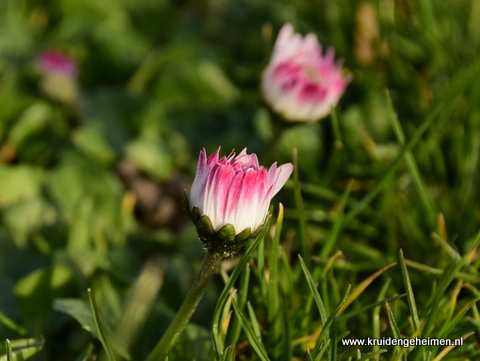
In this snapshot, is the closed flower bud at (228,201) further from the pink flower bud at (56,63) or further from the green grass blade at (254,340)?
the pink flower bud at (56,63)

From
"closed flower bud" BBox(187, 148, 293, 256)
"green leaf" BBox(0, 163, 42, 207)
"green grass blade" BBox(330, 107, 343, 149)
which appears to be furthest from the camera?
"green leaf" BBox(0, 163, 42, 207)

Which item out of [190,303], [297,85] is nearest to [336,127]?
[297,85]

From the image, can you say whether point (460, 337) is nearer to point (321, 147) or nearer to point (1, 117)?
point (321, 147)

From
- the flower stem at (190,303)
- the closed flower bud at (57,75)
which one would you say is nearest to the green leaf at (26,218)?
the closed flower bud at (57,75)

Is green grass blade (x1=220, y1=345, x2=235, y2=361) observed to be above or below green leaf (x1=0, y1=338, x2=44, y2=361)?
above

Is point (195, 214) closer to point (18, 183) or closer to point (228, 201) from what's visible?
point (228, 201)

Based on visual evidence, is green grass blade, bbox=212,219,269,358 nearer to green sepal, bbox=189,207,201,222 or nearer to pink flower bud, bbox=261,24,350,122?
green sepal, bbox=189,207,201,222

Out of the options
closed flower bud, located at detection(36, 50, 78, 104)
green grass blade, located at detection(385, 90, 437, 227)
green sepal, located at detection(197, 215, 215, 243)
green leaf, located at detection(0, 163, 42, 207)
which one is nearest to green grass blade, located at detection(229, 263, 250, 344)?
green sepal, located at detection(197, 215, 215, 243)
